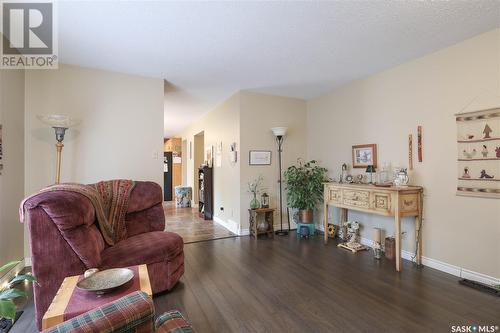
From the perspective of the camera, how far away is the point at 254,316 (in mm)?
2072

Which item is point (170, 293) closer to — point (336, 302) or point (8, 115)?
point (336, 302)

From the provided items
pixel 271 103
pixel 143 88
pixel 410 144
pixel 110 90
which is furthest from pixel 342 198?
pixel 110 90

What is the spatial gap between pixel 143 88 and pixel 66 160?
4.64ft

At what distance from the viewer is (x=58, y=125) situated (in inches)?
114

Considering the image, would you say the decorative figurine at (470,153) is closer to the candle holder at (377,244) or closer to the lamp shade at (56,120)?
the candle holder at (377,244)

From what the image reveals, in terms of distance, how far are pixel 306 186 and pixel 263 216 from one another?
0.92 metres

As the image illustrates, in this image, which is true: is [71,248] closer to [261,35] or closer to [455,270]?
[261,35]

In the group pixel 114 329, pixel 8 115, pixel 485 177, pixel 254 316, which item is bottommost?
pixel 254 316

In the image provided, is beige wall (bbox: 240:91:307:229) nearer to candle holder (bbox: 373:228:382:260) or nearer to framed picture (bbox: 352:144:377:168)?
framed picture (bbox: 352:144:377:168)

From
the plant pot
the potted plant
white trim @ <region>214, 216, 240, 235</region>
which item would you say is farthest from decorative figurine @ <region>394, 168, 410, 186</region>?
white trim @ <region>214, 216, 240, 235</region>

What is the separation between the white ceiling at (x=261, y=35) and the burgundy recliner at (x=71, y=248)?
65.4 inches

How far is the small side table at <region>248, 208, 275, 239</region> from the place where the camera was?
434 centimetres

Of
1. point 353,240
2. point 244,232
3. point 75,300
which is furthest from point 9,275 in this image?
point 353,240

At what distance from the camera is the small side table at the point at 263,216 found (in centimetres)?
434
